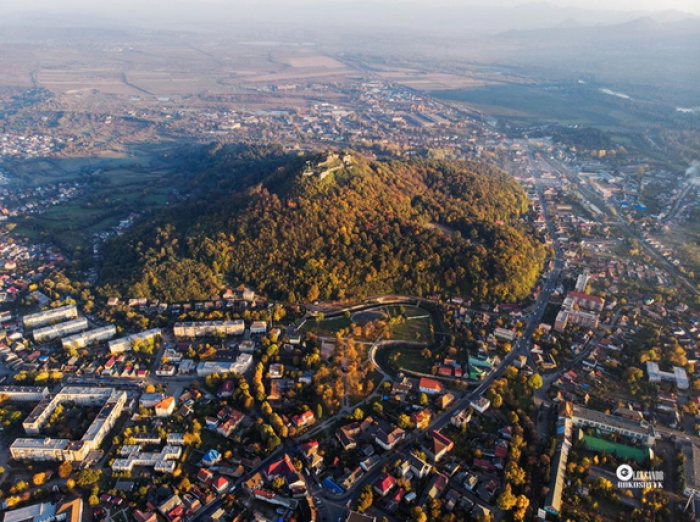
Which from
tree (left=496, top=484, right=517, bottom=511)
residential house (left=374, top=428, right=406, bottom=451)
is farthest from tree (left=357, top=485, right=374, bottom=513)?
tree (left=496, top=484, right=517, bottom=511)

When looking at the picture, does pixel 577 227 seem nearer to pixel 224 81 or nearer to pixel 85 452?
pixel 85 452

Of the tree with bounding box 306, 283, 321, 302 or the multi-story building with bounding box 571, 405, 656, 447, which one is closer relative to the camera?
the multi-story building with bounding box 571, 405, 656, 447

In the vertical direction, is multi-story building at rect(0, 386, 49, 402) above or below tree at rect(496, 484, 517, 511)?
below

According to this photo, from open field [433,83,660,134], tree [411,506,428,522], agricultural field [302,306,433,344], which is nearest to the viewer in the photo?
tree [411,506,428,522]

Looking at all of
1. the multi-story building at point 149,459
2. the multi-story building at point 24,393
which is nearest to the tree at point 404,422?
the multi-story building at point 149,459

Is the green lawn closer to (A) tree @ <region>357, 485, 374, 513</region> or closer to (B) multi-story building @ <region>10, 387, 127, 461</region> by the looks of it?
(A) tree @ <region>357, 485, 374, 513</region>

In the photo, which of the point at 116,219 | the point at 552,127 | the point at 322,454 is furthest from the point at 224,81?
the point at 322,454

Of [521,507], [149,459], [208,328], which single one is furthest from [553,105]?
[149,459]
